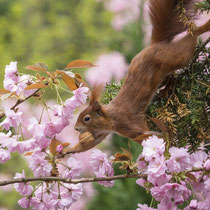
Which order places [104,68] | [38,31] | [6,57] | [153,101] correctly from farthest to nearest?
[38,31] < [6,57] < [104,68] < [153,101]

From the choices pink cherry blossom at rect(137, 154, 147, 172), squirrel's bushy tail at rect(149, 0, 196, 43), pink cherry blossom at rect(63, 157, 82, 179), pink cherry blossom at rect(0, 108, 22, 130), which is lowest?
pink cherry blossom at rect(63, 157, 82, 179)

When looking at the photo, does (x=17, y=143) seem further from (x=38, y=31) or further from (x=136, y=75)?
(x=38, y=31)

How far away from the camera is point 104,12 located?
408 centimetres

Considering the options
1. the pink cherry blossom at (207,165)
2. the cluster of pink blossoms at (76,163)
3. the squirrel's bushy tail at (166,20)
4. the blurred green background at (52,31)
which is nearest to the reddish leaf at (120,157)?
the cluster of pink blossoms at (76,163)

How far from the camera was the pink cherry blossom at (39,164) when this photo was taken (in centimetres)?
69

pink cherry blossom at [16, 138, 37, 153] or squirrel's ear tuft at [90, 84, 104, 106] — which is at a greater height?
squirrel's ear tuft at [90, 84, 104, 106]

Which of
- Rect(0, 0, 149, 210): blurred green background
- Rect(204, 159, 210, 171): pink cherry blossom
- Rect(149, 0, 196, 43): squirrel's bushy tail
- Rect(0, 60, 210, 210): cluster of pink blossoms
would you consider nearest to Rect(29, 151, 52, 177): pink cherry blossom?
Rect(0, 60, 210, 210): cluster of pink blossoms

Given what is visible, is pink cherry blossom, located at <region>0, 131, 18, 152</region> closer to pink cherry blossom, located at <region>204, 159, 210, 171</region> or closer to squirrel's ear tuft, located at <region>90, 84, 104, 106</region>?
squirrel's ear tuft, located at <region>90, 84, 104, 106</region>

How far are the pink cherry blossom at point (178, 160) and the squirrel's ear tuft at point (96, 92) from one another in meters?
0.22

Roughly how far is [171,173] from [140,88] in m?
0.27

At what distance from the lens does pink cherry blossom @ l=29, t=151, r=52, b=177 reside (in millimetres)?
693

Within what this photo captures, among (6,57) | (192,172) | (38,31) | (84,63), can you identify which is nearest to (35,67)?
(84,63)

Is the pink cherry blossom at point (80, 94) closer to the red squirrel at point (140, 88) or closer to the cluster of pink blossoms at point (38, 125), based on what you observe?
the cluster of pink blossoms at point (38, 125)

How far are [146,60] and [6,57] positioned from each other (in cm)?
269
